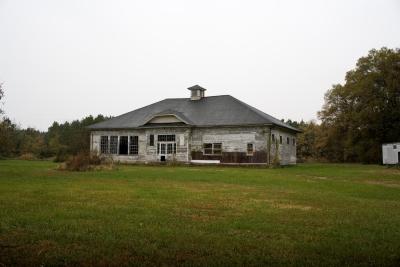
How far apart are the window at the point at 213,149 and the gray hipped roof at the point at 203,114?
5.79ft

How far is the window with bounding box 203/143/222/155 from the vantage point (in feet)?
109

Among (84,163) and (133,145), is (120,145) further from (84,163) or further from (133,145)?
(84,163)

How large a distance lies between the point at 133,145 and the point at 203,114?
23.0 feet

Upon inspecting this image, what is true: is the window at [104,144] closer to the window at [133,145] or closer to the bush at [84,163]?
the window at [133,145]

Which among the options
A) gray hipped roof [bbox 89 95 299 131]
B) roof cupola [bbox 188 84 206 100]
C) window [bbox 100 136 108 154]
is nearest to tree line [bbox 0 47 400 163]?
window [bbox 100 136 108 154]

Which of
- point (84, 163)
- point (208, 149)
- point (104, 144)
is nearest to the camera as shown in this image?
point (84, 163)

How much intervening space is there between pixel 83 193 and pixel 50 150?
49.2 meters

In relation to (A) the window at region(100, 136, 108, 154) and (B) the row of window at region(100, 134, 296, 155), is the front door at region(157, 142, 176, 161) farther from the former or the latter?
(A) the window at region(100, 136, 108, 154)

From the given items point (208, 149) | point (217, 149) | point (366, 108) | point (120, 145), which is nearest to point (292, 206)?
point (217, 149)

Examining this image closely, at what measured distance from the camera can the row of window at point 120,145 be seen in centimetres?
3675

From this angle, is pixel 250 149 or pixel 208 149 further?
pixel 208 149

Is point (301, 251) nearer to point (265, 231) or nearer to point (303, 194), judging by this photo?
point (265, 231)

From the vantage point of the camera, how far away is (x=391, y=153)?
37688 millimetres

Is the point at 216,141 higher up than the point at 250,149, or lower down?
higher up
